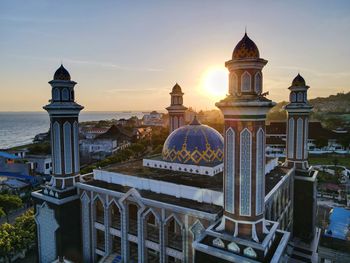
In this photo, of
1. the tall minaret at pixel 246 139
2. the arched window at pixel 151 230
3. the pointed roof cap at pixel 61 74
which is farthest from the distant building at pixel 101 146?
the tall minaret at pixel 246 139

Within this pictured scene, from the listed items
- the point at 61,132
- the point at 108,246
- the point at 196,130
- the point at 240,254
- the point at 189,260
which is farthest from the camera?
the point at 196,130

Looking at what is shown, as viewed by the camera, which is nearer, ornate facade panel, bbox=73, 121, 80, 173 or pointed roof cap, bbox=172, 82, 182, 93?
ornate facade panel, bbox=73, 121, 80, 173

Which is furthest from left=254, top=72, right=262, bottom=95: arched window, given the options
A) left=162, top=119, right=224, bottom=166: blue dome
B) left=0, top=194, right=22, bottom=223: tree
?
left=0, top=194, right=22, bottom=223: tree

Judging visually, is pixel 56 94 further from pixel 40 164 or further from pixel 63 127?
pixel 40 164

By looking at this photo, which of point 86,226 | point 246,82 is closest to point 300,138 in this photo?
point 246,82

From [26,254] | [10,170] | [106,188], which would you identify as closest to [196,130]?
[106,188]

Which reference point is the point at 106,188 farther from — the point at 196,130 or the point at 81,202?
the point at 196,130

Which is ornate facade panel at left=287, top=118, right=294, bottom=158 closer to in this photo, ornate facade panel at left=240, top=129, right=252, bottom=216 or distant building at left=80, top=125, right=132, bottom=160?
ornate facade panel at left=240, top=129, right=252, bottom=216
